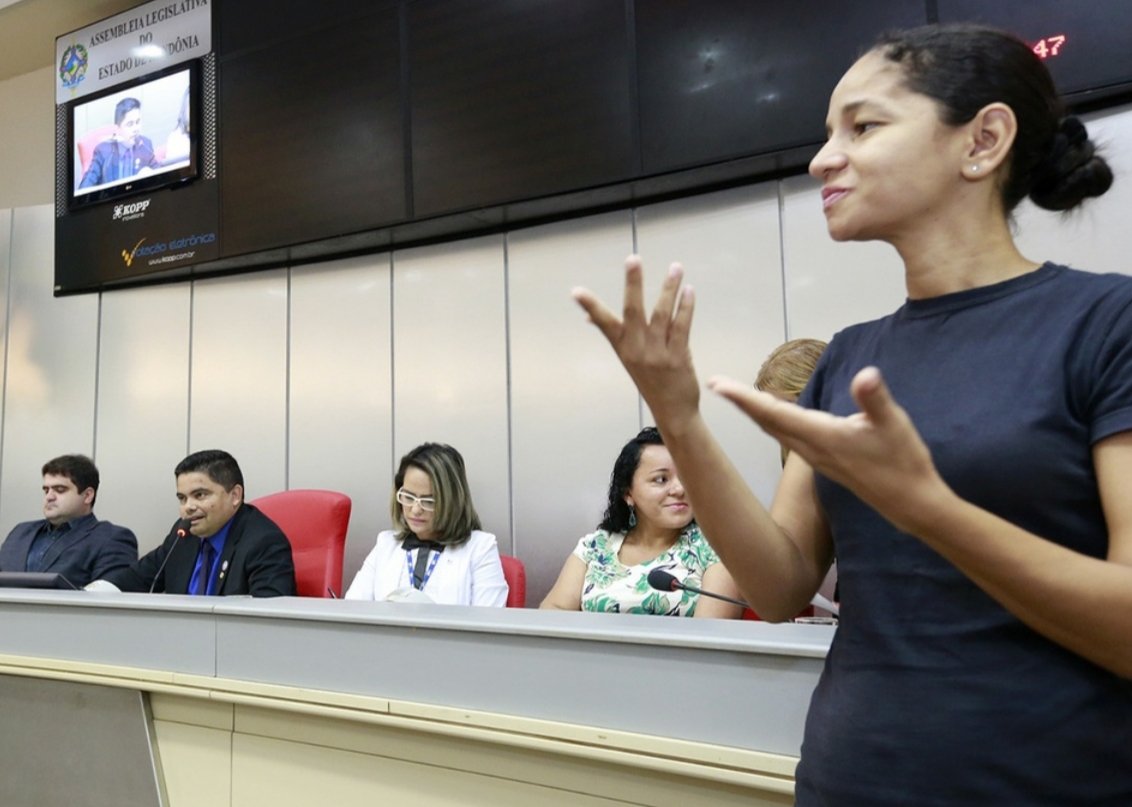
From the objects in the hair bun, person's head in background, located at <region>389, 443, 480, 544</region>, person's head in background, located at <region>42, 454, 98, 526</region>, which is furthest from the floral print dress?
person's head in background, located at <region>42, 454, 98, 526</region>

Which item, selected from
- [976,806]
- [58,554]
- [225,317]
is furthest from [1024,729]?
[225,317]

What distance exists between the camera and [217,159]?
152 inches

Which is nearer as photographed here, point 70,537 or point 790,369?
point 790,369

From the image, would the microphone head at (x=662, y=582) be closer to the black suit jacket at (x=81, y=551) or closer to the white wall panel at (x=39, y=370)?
the black suit jacket at (x=81, y=551)

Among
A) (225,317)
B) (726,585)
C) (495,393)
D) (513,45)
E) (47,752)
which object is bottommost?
(47,752)

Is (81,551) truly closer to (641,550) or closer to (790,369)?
(641,550)

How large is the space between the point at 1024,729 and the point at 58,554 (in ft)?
12.1

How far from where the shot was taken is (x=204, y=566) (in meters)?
3.11

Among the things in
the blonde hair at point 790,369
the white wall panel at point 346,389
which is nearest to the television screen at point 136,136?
the white wall panel at point 346,389

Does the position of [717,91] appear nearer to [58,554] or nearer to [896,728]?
[896,728]

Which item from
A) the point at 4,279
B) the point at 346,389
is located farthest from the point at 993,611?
the point at 4,279

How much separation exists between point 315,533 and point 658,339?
106 inches

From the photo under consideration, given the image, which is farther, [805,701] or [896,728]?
[805,701]

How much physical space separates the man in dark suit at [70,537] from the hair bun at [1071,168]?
343 cm
